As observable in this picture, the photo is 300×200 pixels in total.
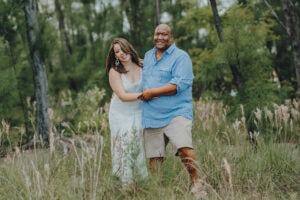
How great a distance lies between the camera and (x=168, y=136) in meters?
4.80

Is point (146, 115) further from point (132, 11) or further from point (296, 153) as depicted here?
point (132, 11)

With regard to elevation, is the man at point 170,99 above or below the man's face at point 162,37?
below

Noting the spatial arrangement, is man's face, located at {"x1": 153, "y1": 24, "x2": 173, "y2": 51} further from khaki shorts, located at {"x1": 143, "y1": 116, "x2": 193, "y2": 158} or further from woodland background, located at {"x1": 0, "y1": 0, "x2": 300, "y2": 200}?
woodland background, located at {"x1": 0, "y1": 0, "x2": 300, "y2": 200}

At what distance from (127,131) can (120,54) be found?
758mm

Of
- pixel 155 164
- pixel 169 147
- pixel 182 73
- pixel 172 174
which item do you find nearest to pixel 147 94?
pixel 182 73

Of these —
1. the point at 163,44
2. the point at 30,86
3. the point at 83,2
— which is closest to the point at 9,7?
the point at 30,86

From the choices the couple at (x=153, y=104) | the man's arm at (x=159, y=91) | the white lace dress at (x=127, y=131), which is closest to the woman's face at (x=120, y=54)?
the couple at (x=153, y=104)

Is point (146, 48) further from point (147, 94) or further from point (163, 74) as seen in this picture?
point (147, 94)

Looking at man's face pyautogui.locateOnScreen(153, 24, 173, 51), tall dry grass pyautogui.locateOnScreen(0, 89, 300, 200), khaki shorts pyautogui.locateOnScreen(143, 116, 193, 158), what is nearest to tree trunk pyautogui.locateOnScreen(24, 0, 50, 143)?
tall dry grass pyautogui.locateOnScreen(0, 89, 300, 200)

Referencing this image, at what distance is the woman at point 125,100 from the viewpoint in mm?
4715

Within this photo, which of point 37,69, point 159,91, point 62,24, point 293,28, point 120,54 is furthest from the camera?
point 62,24

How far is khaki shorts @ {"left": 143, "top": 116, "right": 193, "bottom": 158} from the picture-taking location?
471 centimetres

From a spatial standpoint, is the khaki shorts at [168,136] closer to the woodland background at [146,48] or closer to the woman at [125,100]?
the woman at [125,100]

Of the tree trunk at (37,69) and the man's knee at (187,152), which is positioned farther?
the tree trunk at (37,69)
